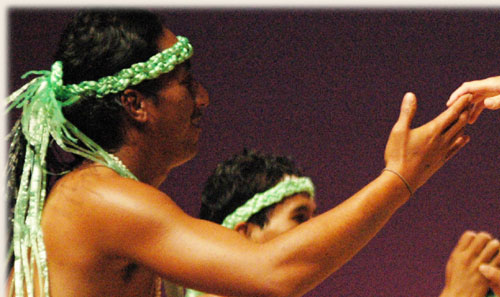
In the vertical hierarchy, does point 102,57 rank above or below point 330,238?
above

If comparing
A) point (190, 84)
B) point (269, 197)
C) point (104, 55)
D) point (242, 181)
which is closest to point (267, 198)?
point (269, 197)

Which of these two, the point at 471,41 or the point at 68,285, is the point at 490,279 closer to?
the point at 68,285

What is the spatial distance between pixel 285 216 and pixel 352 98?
2.15 ft

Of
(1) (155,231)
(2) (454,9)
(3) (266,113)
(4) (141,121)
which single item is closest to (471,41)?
(2) (454,9)

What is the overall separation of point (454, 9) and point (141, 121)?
53.1 inches

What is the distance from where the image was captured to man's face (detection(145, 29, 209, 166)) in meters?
1.18

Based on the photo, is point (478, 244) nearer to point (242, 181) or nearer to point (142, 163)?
point (142, 163)

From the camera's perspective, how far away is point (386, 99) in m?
2.21

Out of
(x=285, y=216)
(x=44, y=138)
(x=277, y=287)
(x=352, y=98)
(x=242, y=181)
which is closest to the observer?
(x=277, y=287)

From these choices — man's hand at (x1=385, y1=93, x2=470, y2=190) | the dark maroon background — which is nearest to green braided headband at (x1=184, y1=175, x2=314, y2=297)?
the dark maroon background

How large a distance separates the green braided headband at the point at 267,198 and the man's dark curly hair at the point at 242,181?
1cm

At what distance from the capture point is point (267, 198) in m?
1.77

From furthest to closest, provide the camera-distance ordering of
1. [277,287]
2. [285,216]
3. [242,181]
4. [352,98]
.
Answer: [352,98], [242,181], [285,216], [277,287]

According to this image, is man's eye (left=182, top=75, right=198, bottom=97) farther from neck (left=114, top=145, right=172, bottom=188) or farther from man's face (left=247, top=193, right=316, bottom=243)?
man's face (left=247, top=193, right=316, bottom=243)
